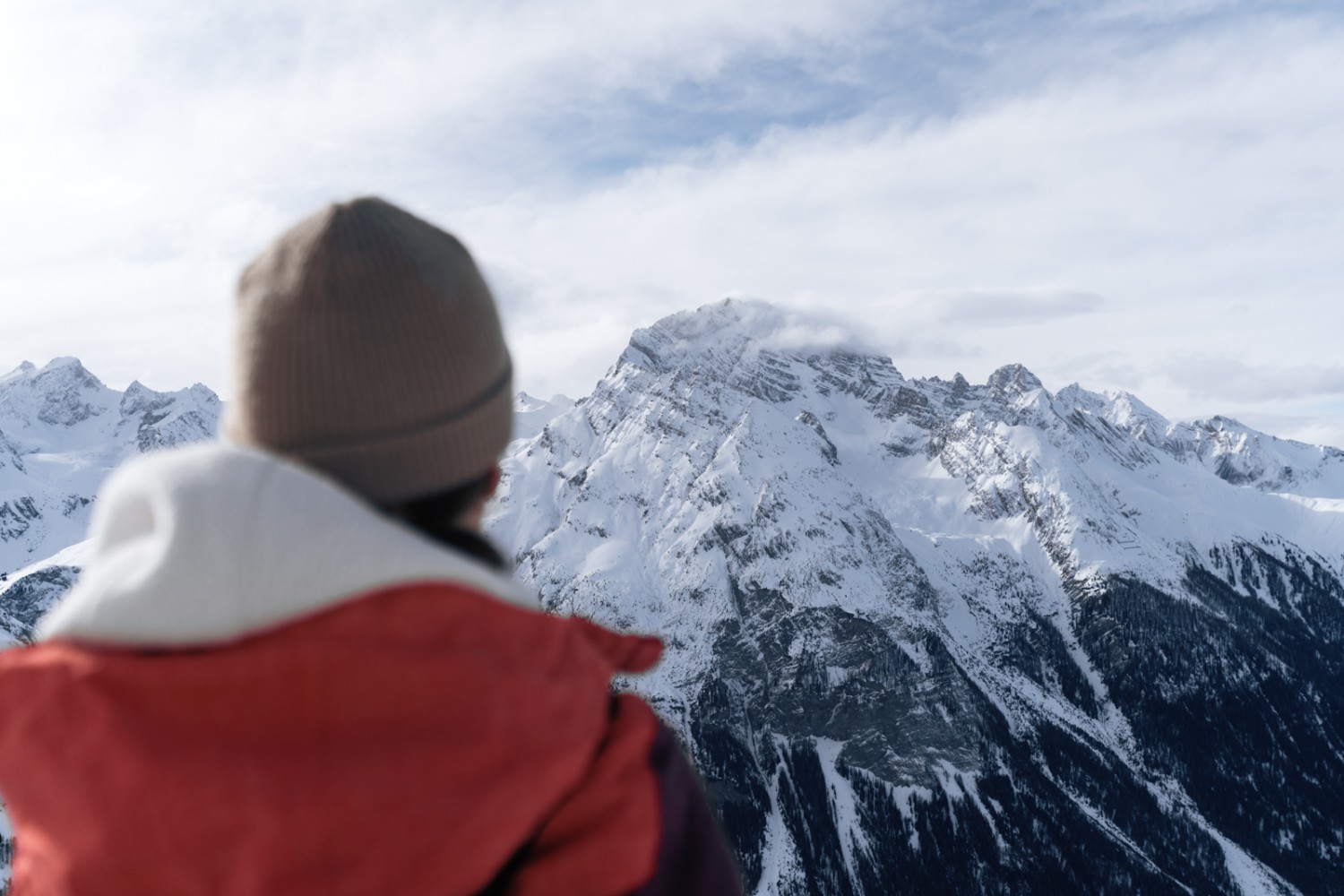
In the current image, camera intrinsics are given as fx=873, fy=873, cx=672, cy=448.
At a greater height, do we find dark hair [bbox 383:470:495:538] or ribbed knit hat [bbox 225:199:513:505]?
ribbed knit hat [bbox 225:199:513:505]

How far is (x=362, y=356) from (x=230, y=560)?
0.85 metres

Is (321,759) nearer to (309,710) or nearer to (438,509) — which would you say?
(309,710)

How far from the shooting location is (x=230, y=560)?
7.86 feet

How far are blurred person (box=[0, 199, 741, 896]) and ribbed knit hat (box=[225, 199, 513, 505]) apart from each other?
0.05ft

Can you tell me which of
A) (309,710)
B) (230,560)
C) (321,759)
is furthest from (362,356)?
(321,759)

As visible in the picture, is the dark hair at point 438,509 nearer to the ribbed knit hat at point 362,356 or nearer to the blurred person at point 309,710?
the ribbed knit hat at point 362,356

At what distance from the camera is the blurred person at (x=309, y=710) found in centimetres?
229

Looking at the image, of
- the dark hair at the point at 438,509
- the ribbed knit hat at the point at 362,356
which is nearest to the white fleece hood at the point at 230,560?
the ribbed knit hat at the point at 362,356

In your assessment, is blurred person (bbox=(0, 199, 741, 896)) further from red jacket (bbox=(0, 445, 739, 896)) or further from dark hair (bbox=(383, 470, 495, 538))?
dark hair (bbox=(383, 470, 495, 538))

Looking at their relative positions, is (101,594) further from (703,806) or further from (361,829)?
(703,806)

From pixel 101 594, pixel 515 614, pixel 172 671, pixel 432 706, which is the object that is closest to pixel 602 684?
pixel 515 614

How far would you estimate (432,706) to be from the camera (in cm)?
240

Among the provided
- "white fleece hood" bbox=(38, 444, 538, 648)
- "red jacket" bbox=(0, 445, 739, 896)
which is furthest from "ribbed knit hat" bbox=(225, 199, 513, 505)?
"red jacket" bbox=(0, 445, 739, 896)

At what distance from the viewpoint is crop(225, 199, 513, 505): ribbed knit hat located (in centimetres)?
292
